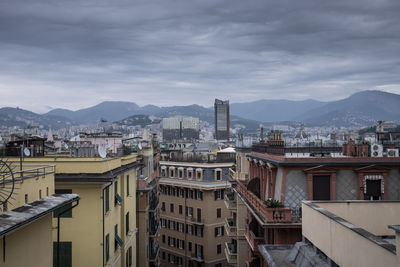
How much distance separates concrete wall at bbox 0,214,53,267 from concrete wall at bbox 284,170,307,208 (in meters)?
14.1

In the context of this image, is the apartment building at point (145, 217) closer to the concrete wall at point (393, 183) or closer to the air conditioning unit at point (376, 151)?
the air conditioning unit at point (376, 151)

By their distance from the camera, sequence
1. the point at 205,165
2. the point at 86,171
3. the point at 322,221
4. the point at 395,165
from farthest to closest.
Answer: the point at 205,165 → the point at 395,165 → the point at 86,171 → the point at 322,221

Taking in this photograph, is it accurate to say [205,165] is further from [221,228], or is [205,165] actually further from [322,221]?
[322,221]

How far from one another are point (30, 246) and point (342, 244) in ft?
28.0

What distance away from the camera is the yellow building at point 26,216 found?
31.6 feet

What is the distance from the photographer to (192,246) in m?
59.5

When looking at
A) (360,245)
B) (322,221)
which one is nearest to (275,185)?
(322,221)

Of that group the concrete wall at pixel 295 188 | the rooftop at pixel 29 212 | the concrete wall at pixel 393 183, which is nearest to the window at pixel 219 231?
the concrete wall at pixel 295 188

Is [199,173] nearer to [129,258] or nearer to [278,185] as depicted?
[129,258]

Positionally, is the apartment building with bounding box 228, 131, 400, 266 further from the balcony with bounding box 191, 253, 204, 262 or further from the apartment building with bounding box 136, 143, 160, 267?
the balcony with bounding box 191, 253, 204, 262

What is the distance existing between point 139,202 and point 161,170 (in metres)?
28.1

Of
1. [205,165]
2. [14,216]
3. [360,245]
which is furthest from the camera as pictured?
[205,165]

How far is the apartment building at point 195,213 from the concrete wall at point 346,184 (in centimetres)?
3389

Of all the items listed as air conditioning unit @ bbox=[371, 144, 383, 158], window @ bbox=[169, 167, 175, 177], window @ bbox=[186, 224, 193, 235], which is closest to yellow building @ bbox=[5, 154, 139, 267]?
air conditioning unit @ bbox=[371, 144, 383, 158]
